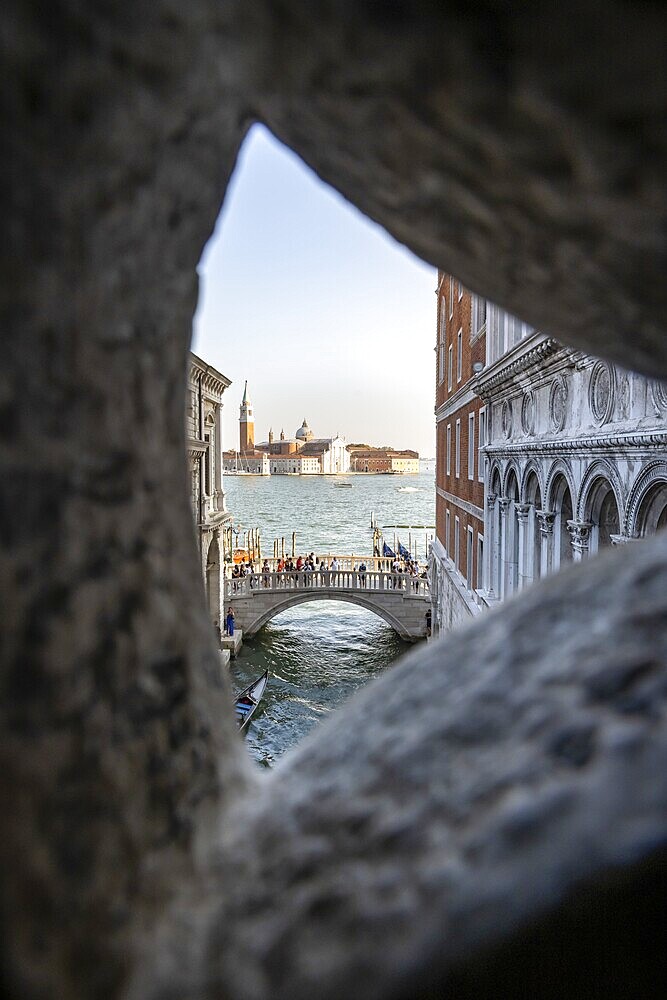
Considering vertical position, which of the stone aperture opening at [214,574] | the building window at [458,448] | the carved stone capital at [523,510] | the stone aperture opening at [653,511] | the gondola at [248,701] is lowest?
the gondola at [248,701]

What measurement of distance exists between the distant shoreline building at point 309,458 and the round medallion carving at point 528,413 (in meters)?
127

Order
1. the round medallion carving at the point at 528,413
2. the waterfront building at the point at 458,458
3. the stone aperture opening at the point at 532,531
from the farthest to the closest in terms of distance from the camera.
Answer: the waterfront building at the point at 458,458
the stone aperture opening at the point at 532,531
the round medallion carving at the point at 528,413

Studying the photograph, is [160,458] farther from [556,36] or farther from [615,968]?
[615,968]

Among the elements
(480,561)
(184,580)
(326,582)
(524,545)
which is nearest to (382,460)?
(326,582)

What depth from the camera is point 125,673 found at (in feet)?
2.21

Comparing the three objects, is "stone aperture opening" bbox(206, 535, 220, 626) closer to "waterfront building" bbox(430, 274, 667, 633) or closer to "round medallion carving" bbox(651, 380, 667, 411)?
"waterfront building" bbox(430, 274, 667, 633)

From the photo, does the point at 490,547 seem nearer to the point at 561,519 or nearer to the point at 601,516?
the point at 561,519

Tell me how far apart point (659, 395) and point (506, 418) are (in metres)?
6.23

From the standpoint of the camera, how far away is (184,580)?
798mm

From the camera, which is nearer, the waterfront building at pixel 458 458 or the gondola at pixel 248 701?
the waterfront building at pixel 458 458

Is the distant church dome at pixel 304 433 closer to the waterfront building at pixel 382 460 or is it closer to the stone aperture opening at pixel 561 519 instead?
the waterfront building at pixel 382 460

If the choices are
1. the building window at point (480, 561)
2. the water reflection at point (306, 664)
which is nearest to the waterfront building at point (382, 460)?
the water reflection at point (306, 664)

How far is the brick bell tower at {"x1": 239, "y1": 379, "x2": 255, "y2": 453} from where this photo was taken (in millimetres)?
120875

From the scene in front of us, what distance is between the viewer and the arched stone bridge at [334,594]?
2673cm
